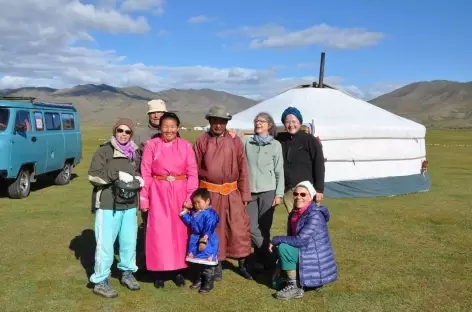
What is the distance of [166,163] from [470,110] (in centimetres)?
19313

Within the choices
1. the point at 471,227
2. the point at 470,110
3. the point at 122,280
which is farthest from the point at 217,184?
the point at 470,110

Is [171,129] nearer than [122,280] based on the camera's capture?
Yes

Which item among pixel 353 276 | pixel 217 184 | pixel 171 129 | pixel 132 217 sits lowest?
pixel 353 276

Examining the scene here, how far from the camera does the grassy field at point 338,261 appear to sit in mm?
4504

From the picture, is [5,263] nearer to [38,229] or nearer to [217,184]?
[38,229]

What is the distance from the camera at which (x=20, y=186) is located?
9.87m

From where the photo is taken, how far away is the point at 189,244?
463 centimetres

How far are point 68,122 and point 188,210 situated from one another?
8882 mm

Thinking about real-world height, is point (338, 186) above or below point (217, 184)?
below

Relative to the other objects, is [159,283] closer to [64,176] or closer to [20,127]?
[20,127]

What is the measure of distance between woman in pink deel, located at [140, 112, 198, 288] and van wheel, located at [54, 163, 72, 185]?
8.39 metres

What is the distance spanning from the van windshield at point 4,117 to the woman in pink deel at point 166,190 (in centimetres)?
613

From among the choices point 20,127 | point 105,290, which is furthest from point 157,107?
point 20,127

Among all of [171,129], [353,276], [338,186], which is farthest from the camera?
[338,186]
